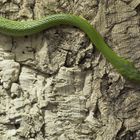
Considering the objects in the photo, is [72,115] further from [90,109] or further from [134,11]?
[134,11]

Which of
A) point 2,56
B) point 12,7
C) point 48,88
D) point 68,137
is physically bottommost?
point 68,137

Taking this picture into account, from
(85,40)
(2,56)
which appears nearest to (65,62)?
(85,40)

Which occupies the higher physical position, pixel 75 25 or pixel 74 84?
pixel 75 25

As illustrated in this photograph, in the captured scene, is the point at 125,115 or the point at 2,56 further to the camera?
the point at 2,56
